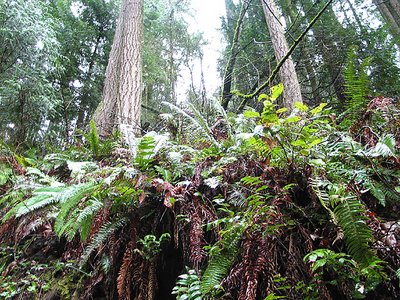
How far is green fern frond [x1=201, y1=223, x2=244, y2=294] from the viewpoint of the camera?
1504 millimetres

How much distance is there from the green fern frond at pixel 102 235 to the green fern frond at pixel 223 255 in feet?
2.66

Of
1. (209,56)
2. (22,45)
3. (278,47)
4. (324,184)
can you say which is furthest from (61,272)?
(209,56)

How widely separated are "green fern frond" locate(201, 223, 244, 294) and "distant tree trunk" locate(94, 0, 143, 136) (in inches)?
131

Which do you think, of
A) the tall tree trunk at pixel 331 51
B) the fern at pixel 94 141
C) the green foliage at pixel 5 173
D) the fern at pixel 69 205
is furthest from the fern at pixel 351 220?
the tall tree trunk at pixel 331 51

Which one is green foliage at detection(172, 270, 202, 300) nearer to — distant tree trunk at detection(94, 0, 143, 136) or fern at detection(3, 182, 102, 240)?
fern at detection(3, 182, 102, 240)

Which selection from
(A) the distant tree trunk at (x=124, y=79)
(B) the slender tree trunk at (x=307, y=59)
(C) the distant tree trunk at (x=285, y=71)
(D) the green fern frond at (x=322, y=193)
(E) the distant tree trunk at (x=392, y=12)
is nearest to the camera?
(D) the green fern frond at (x=322, y=193)

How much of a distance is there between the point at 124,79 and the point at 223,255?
4551 millimetres

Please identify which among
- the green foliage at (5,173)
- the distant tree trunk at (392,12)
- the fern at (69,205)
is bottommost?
the fern at (69,205)

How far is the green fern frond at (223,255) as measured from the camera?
150 cm

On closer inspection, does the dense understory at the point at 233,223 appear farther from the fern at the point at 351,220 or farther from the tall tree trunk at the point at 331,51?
the tall tree trunk at the point at 331,51

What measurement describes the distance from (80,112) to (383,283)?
9.89 meters

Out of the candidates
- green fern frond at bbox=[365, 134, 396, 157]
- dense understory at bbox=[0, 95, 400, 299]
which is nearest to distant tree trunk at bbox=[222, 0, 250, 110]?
dense understory at bbox=[0, 95, 400, 299]

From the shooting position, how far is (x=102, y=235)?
2000mm

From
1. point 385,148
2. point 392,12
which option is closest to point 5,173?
point 385,148
